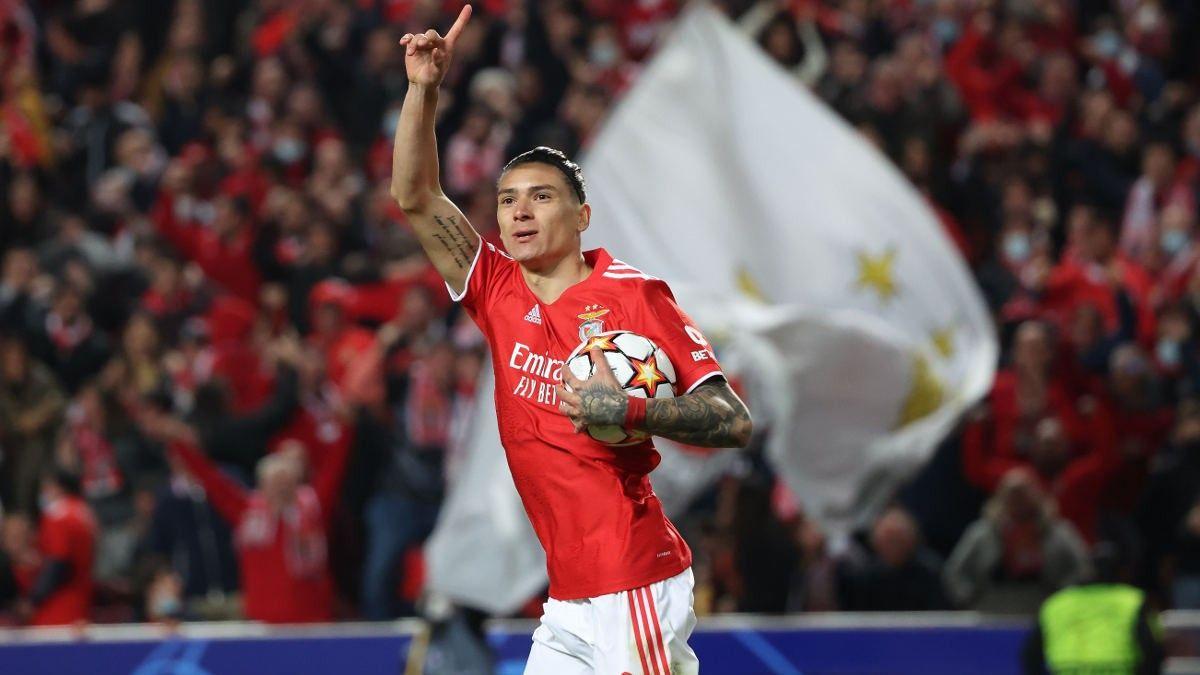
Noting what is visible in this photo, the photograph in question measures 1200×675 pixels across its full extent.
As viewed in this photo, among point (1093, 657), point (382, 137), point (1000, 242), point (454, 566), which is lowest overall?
point (1093, 657)

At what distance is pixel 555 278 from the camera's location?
5.37 meters

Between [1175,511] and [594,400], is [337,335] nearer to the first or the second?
[1175,511]

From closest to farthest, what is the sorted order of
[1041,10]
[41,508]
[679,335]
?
[679,335]
[41,508]
[1041,10]

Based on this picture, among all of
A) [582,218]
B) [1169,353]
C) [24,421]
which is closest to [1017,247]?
[1169,353]

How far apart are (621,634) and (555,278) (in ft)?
3.27

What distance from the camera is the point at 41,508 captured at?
11.7 m

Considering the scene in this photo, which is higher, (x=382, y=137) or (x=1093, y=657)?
(x=382, y=137)

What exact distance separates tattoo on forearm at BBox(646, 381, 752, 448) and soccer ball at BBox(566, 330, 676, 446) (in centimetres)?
6

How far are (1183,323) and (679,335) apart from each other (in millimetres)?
6818

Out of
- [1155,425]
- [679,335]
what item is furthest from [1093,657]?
[679,335]

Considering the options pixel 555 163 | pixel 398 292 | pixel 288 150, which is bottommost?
pixel 398 292

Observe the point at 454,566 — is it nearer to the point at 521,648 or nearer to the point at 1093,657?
the point at 521,648

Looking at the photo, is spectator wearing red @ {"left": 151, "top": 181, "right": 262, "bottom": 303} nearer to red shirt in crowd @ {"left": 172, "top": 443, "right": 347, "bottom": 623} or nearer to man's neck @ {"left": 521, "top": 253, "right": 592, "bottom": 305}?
red shirt in crowd @ {"left": 172, "top": 443, "right": 347, "bottom": 623}

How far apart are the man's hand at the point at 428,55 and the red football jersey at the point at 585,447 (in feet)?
2.14
